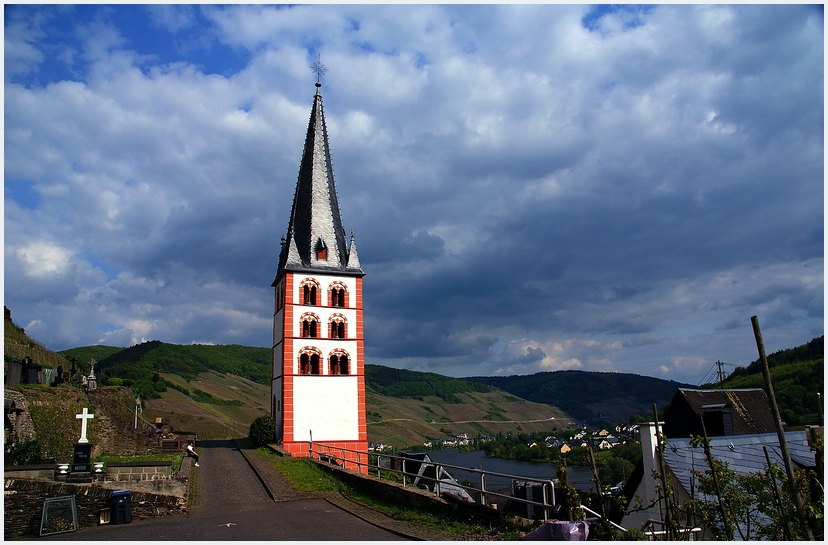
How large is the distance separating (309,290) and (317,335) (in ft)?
9.73

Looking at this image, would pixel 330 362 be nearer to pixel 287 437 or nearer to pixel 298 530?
pixel 287 437

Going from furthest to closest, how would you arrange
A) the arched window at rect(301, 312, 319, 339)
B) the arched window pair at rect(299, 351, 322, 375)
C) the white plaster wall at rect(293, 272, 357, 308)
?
the white plaster wall at rect(293, 272, 357, 308)
the arched window at rect(301, 312, 319, 339)
the arched window pair at rect(299, 351, 322, 375)

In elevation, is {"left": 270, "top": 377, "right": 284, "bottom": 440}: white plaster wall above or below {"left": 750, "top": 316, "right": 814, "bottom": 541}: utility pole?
above

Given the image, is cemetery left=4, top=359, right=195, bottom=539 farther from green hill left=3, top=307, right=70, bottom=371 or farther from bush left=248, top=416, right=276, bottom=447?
bush left=248, top=416, right=276, bottom=447

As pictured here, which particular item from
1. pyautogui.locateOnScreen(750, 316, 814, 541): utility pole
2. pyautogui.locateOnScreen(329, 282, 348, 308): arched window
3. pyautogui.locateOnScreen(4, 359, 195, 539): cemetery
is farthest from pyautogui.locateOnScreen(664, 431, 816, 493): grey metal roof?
pyautogui.locateOnScreen(329, 282, 348, 308): arched window

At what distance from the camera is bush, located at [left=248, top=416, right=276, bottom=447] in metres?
35.6

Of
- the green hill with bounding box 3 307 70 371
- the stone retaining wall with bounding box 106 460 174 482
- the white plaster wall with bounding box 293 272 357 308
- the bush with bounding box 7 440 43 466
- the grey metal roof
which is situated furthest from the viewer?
the white plaster wall with bounding box 293 272 357 308

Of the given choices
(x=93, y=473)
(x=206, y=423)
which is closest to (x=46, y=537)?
(x=93, y=473)

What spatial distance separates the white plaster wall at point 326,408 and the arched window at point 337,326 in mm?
2661

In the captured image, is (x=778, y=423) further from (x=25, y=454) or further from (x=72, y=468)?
(x=25, y=454)

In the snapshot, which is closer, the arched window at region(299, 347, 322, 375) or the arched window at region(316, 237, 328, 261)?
the arched window at region(299, 347, 322, 375)

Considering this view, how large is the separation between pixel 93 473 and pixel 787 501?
17238 mm

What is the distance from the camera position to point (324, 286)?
37625 millimetres

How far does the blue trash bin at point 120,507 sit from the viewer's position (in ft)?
50.3
